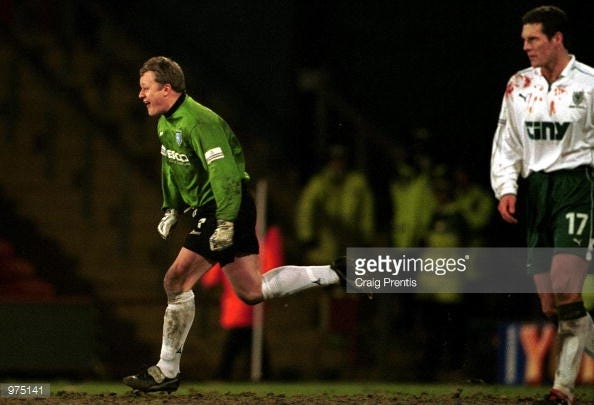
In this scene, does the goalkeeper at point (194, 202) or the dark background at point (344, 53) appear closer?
the goalkeeper at point (194, 202)

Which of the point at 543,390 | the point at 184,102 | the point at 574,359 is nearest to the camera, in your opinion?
the point at 574,359

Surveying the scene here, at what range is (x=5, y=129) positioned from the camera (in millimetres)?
16266

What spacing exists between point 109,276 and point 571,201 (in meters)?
7.35

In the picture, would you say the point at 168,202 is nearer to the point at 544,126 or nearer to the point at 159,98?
the point at 159,98

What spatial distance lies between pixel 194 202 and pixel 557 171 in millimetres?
2338

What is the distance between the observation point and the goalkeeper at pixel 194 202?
9234mm

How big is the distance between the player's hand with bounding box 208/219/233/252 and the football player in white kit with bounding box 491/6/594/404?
1.68m

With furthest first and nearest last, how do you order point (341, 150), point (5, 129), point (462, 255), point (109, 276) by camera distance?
point (5, 129), point (109, 276), point (341, 150), point (462, 255)

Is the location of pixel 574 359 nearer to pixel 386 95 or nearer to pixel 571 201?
pixel 571 201

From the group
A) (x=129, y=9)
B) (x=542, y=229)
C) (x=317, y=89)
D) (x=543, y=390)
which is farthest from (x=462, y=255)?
(x=129, y=9)

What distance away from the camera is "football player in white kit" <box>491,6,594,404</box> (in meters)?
8.79

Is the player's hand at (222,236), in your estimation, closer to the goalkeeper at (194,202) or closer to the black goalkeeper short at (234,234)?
the goalkeeper at (194,202)

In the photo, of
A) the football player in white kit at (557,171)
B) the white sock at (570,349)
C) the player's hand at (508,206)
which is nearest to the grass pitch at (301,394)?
the white sock at (570,349)

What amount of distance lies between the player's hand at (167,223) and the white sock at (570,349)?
258cm
